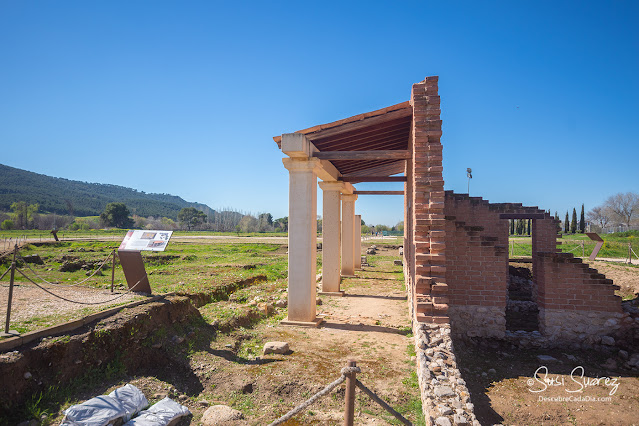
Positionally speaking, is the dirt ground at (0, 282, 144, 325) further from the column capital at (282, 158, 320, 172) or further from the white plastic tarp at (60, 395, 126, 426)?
the column capital at (282, 158, 320, 172)

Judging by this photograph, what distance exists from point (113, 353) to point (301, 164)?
16.6ft

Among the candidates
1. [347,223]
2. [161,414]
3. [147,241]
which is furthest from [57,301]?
[347,223]

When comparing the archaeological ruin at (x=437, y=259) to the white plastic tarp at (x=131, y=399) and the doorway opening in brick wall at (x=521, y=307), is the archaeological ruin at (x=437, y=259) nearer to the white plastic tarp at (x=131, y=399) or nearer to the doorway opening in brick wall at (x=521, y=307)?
the doorway opening in brick wall at (x=521, y=307)

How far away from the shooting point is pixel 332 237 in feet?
39.7

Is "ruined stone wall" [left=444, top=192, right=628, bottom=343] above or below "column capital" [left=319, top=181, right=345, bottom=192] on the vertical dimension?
below

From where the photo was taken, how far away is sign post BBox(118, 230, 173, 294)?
7.21 m

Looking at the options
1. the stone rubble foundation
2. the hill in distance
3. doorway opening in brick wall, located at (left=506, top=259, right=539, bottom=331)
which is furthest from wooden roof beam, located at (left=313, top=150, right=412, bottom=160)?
the hill in distance

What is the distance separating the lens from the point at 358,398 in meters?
4.70

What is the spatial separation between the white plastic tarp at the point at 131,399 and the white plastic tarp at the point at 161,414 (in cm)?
11

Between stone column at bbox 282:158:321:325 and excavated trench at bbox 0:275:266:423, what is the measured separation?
4.83 ft

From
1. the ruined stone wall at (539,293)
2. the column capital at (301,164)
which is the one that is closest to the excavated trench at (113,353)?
the column capital at (301,164)

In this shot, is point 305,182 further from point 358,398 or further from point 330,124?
point 358,398

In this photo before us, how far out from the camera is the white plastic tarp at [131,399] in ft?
13.3

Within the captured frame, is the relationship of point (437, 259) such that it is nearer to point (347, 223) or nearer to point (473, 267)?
point (473, 267)
